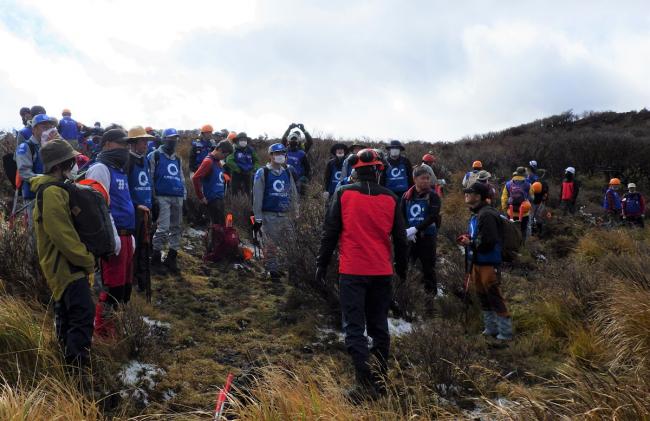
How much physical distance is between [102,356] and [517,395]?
2.99m

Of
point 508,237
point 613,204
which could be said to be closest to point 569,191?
point 613,204

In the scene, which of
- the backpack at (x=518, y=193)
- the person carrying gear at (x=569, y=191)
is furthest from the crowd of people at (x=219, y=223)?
the person carrying gear at (x=569, y=191)

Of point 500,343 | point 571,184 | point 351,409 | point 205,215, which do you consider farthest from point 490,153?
point 351,409

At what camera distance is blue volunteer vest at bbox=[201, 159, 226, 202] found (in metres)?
7.73

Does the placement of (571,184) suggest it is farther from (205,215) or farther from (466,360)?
(466,360)

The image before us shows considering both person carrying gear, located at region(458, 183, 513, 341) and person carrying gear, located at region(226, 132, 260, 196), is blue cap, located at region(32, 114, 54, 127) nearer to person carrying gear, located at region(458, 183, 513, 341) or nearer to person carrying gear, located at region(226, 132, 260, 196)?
person carrying gear, located at region(226, 132, 260, 196)

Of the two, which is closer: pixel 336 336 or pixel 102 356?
pixel 102 356

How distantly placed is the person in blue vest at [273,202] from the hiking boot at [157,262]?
1459 mm

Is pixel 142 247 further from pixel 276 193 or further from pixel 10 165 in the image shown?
pixel 10 165

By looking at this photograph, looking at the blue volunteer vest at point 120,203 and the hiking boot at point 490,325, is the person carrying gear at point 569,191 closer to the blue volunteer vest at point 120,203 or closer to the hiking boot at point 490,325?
the hiking boot at point 490,325

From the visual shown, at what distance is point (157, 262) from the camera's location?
23.6 feet

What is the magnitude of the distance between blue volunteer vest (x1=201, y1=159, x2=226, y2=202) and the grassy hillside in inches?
41.7

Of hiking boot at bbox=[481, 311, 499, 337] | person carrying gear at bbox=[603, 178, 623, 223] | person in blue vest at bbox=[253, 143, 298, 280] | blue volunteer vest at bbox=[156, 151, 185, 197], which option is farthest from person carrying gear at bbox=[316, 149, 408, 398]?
person carrying gear at bbox=[603, 178, 623, 223]

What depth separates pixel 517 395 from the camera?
274cm
